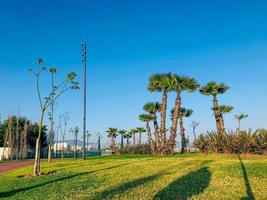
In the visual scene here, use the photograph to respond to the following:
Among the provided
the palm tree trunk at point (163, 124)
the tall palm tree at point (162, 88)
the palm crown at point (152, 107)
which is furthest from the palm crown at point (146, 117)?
the palm tree trunk at point (163, 124)

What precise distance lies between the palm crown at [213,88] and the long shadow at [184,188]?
37.6 metres

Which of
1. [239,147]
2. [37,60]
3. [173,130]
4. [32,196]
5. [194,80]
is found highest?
[194,80]

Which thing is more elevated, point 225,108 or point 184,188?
point 225,108

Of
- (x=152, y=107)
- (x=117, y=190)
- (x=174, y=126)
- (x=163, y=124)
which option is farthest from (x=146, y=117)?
(x=117, y=190)

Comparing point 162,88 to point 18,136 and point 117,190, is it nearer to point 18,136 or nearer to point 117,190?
point 117,190

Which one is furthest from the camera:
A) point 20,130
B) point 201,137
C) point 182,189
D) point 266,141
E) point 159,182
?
point 20,130

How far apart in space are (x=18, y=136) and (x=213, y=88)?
47.5 metres

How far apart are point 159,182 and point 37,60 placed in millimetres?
15756

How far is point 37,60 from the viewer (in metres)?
27.4

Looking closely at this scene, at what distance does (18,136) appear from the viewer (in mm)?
79875

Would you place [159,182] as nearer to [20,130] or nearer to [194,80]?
[194,80]

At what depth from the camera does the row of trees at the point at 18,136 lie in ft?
235

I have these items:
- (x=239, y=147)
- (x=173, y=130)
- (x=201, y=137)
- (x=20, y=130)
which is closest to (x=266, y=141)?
(x=239, y=147)

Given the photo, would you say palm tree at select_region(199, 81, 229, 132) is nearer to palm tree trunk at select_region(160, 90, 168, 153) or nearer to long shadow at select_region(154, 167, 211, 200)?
palm tree trunk at select_region(160, 90, 168, 153)
